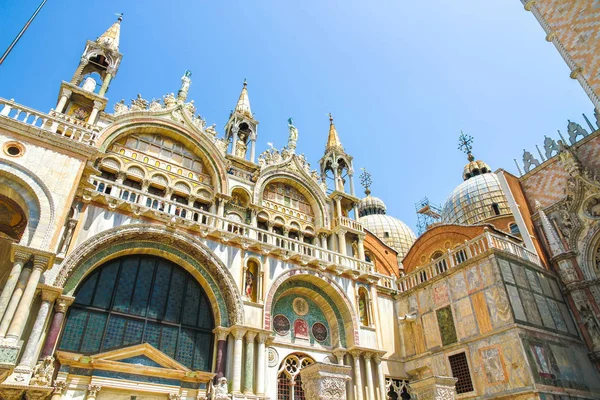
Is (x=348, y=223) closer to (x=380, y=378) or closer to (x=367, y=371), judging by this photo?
(x=367, y=371)

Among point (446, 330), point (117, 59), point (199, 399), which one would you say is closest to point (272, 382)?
point (199, 399)

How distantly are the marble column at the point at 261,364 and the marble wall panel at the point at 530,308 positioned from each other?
348 inches

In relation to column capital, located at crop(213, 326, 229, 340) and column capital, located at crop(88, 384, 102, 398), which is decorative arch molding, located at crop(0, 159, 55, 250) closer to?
column capital, located at crop(88, 384, 102, 398)

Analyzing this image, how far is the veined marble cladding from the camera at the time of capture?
13570mm

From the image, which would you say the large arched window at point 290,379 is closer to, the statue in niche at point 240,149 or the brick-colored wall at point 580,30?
the statue in niche at point 240,149

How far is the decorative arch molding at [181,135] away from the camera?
52.5 feet

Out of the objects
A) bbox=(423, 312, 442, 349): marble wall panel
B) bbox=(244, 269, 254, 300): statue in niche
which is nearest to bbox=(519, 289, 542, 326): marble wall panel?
bbox=(423, 312, 442, 349): marble wall panel

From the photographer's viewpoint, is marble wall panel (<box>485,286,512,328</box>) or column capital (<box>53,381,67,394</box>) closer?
column capital (<box>53,381,67,394</box>)

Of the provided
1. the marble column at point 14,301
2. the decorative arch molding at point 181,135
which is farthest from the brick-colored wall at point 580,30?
the marble column at point 14,301

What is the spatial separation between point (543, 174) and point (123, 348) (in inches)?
788

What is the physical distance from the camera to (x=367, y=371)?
47.8ft

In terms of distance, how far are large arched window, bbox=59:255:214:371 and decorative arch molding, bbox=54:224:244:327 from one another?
1.18 ft

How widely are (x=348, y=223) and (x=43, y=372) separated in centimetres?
1369

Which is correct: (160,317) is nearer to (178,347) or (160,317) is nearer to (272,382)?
(178,347)
